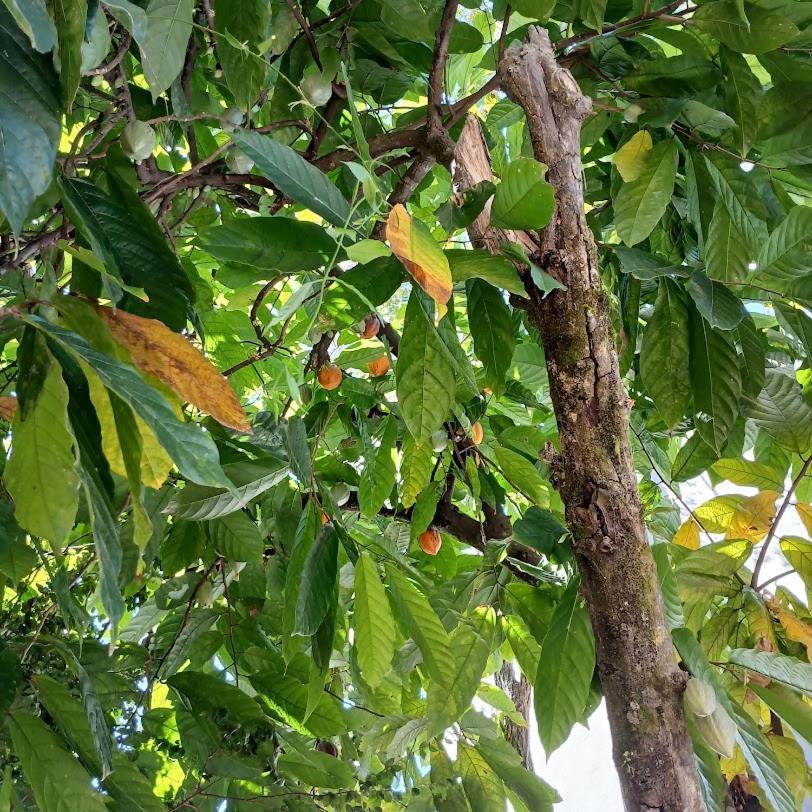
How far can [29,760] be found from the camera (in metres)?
0.63

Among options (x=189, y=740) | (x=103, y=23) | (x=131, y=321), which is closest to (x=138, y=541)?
(x=131, y=321)

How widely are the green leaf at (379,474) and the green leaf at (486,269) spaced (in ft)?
1.35

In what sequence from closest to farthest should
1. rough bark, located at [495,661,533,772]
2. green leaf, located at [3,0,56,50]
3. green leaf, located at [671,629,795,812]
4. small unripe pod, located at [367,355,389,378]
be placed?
green leaf, located at [3,0,56,50] → green leaf, located at [671,629,795,812] → small unripe pod, located at [367,355,389,378] → rough bark, located at [495,661,533,772]

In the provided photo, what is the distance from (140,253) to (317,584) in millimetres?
298

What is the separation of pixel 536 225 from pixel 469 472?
0.53 metres

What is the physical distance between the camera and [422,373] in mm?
641

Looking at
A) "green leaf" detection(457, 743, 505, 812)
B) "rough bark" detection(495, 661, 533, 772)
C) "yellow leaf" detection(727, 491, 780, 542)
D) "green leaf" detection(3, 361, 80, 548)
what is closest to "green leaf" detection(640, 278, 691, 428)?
"yellow leaf" detection(727, 491, 780, 542)

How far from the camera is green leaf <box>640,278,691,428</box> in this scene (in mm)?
804

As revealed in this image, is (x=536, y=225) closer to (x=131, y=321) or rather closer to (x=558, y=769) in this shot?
(x=131, y=321)

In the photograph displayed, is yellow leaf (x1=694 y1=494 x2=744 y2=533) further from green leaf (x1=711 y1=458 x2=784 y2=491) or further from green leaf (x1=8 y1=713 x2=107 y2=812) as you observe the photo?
green leaf (x1=8 y1=713 x2=107 y2=812)

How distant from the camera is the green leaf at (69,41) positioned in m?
0.43

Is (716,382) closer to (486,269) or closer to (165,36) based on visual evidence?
(486,269)

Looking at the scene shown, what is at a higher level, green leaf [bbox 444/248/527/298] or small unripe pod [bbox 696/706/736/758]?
green leaf [bbox 444/248/527/298]

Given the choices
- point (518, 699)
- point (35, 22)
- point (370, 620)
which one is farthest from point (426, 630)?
point (518, 699)
